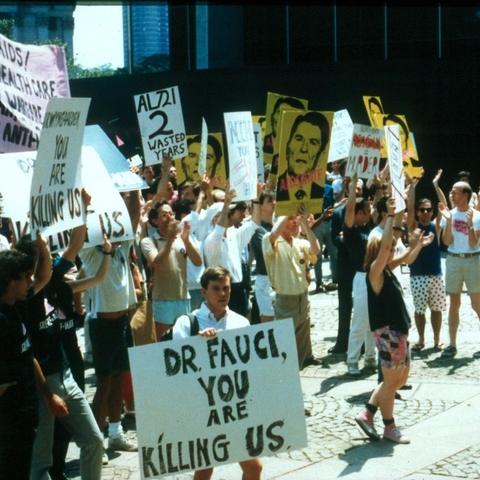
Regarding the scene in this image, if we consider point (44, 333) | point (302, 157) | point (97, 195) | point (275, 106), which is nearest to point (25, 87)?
point (97, 195)

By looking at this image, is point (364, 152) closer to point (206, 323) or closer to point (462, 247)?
point (462, 247)

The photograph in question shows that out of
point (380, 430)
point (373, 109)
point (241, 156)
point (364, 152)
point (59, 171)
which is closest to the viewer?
point (59, 171)

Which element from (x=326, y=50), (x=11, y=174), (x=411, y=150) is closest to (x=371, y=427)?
(x=11, y=174)

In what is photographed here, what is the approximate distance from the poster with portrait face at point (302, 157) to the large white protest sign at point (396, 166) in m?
0.65

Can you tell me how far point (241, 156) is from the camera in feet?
36.7

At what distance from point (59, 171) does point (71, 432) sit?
65.3 inches

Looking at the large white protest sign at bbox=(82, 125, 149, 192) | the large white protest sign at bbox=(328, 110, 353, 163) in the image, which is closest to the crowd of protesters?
the large white protest sign at bbox=(82, 125, 149, 192)

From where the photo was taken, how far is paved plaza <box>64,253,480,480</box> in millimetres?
7180

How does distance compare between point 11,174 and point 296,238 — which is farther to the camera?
point 296,238

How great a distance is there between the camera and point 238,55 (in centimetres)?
2514

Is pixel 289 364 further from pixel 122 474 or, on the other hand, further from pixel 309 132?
pixel 309 132

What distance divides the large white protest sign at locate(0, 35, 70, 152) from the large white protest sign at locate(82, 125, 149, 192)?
2.03 feet

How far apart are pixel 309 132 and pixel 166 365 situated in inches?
180

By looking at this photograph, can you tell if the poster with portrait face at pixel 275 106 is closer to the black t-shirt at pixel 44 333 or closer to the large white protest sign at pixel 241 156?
the large white protest sign at pixel 241 156
